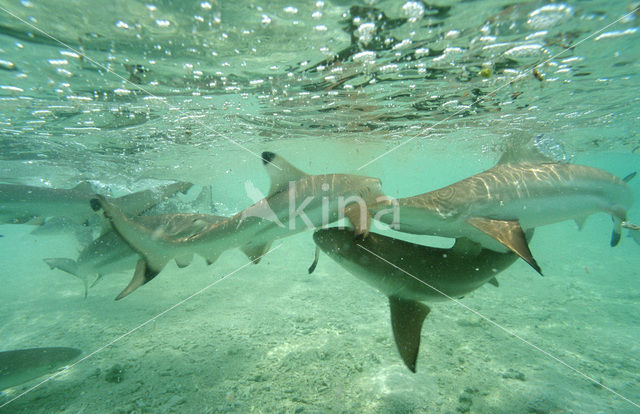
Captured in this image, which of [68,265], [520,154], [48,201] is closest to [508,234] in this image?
[520,154]

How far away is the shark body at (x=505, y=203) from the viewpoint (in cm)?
359

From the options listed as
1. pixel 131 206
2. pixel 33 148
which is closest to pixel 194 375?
pixel 131 206

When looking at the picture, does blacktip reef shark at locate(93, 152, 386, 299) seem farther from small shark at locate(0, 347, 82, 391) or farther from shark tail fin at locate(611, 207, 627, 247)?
shark tail fin at locate(611, 207, 627, 247)

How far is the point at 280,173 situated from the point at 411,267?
9.71ft

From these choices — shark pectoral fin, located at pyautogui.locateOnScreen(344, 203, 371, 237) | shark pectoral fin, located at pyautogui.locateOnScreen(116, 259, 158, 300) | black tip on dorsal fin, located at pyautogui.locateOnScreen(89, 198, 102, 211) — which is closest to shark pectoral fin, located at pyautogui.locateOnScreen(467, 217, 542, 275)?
shark pectoral fin, located at pyautogui.locateOnScreen(344, 203, 371, 237)

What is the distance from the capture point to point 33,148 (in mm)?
16375

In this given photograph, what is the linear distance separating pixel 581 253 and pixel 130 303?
124 feet

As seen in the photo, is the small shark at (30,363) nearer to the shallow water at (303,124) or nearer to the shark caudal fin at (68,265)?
the shallow water at (303,124)

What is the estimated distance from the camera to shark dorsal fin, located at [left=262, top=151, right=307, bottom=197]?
17.3ft

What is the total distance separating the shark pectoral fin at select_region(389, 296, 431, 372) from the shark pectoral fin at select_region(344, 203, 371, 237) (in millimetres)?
1335

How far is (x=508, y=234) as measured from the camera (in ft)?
10.8

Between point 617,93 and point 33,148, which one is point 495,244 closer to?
point 617,93

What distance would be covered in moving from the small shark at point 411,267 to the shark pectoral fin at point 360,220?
431 millimetres

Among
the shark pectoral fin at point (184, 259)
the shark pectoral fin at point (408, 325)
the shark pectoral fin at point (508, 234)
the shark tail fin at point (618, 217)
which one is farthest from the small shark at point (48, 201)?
the shark tail fin at point (618, 217)
